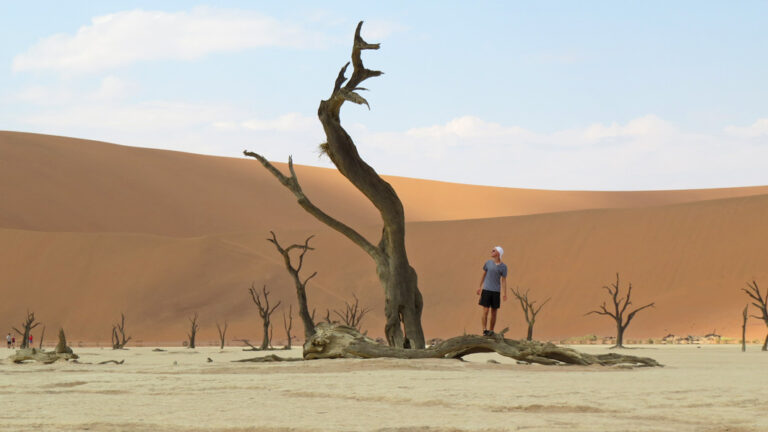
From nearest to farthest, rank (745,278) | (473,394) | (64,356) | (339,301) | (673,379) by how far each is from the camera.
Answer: (473,394) < (673,379) < (64,356) < (745,278) < (339,301)

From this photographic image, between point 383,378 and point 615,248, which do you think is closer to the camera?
point 383,378

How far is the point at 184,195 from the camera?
9381 cm

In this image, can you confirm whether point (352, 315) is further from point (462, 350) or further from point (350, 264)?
point (350, 264)

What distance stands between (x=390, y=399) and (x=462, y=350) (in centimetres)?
523

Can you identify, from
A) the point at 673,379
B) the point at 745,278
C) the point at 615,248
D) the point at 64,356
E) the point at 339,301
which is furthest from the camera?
the point at 615,248

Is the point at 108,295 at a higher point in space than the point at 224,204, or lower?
lower

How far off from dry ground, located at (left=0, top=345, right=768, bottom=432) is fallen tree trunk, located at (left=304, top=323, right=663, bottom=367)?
Result: 75 cm

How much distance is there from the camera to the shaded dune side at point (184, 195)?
82125mm

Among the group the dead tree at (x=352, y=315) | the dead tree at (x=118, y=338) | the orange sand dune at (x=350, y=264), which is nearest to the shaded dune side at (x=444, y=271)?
the orange sand dune at (x=350, y=264)

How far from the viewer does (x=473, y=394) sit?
356 inches

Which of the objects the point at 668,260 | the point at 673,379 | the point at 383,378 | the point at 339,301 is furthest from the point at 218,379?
the point at 668,260

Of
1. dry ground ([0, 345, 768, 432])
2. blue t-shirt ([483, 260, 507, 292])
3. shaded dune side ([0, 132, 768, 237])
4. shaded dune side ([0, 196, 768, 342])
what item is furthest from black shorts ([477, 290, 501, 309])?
shaded dune side ([0, 132, 768, 237])

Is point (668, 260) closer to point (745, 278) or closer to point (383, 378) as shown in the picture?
point (745, 278)

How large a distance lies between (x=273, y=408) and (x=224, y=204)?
87.2 m
